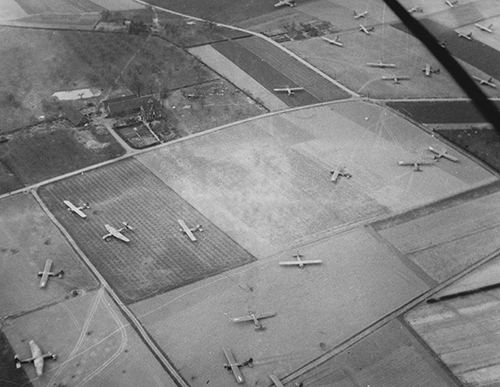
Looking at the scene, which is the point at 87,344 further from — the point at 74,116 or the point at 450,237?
the point at 74,116

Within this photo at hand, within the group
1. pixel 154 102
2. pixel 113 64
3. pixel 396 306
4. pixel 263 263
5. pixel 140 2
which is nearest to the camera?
pixel 396 306

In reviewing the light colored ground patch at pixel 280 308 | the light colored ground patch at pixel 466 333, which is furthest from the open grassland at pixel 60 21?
the light colored ground patch at pixel 466 333

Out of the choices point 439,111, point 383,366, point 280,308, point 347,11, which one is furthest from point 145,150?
point 347,11

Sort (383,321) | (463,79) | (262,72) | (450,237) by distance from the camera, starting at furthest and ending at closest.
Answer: (262,72) < (450,237) < (383,321) < (463,79)

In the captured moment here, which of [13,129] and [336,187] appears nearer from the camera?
[336,187]

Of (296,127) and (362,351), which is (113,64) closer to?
(296,127)

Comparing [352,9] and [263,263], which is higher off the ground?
[352,9]

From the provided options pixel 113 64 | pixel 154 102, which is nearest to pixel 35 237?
pixel 154 102
